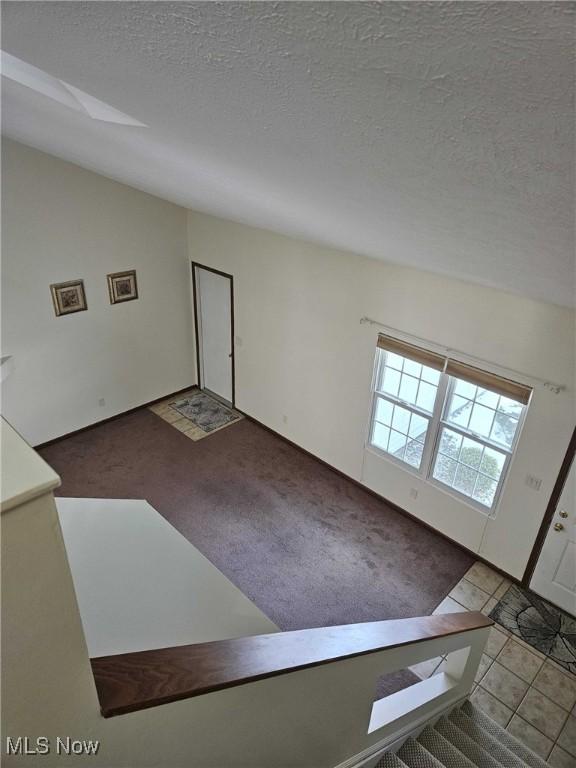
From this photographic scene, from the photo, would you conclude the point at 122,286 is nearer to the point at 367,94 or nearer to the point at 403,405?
the point at 403,405

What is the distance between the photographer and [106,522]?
2.12m

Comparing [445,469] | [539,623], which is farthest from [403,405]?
[539,623]

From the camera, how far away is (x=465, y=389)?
13.1ft

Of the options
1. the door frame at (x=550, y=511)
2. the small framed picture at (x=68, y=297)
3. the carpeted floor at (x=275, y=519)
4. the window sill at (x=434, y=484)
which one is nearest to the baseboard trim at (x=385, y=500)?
the carpeted floor at (x=275, y=519)

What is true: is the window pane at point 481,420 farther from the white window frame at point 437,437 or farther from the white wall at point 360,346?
the white wall at point 360,346

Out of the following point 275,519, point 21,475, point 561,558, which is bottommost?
point 275,519

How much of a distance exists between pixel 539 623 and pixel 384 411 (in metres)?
2.09

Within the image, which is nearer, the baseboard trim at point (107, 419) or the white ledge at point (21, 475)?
the white ledge at point (21, 475)

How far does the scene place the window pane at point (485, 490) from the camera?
160 inches

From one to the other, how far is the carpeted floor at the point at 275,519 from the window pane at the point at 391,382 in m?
1.19

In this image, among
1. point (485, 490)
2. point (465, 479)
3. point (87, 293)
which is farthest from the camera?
point (87, 293)

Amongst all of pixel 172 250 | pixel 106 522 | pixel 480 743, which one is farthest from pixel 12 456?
pixel 172 250

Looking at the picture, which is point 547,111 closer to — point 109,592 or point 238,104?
point 238,104

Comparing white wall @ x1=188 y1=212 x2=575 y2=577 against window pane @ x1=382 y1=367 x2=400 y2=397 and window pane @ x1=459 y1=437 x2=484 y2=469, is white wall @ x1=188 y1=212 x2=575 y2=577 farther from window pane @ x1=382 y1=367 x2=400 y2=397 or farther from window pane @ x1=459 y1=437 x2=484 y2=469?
window pane @ x1=459 y1=437 x2=484 y2=469
